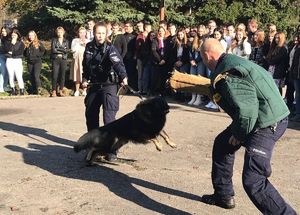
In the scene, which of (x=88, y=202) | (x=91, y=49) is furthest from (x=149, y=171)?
(x=91, y=49)

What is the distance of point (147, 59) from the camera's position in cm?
1268

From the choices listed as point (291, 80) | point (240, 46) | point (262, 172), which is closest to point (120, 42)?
point (240, 46)

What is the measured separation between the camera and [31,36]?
13.1 meters

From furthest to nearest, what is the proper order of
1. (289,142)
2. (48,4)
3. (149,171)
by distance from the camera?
1. (48,4)
2. (289,142)
3. (149,171)

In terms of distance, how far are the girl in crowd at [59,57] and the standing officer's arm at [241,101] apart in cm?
923

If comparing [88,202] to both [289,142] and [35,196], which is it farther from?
[289,142]

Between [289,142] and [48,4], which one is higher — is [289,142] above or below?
below

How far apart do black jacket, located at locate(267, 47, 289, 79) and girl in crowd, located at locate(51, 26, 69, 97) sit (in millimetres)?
5622

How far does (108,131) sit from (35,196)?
1348 mm

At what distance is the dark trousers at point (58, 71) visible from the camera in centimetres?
1303

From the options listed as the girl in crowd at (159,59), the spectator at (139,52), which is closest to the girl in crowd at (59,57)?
the spectator at (139,52)

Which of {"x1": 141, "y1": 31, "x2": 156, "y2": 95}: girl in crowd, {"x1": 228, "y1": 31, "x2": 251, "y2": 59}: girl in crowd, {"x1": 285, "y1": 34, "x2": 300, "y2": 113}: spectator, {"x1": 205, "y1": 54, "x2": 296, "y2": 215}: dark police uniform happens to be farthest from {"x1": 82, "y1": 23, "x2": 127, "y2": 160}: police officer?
{"x1": 141, "y1": 31, "x2": 156, "y2": 95}: girl in crowd

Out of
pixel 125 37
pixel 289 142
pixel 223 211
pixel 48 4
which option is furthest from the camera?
pixel 48 4

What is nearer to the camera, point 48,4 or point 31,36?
point 31,36
